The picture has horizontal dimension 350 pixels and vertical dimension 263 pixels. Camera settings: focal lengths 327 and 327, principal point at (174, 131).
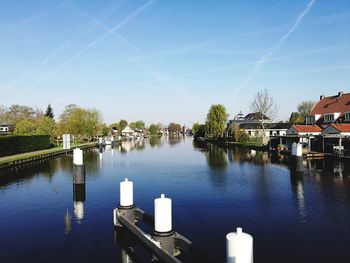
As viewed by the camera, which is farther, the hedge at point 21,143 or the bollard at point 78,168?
the hedge at point 21,143

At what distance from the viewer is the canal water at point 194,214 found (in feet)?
40.6

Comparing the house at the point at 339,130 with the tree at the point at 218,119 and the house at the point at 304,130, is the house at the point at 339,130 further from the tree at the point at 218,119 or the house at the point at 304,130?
the tree at the point at 218,119

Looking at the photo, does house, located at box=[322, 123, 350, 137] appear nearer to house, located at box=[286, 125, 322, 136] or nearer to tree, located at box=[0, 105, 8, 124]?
house, located at box=[286, 125, 322, 136]

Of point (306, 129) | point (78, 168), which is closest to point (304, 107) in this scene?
point (306, 129)

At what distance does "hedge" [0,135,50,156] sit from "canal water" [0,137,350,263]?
1928 centimetres

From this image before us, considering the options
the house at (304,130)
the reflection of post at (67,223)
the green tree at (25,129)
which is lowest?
the reflection of post at (67,223)

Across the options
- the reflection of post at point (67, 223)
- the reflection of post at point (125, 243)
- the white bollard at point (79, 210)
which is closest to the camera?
the reflection of post at point (125, 243)

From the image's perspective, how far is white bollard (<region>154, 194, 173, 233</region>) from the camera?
Answer: 10.2m

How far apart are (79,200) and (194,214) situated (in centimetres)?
816

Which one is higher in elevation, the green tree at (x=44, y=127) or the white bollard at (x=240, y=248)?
the green tree at (x=44, y=127)

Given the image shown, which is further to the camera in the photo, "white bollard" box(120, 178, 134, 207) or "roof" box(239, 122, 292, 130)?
"roof" box(239, 122, 292, 130)

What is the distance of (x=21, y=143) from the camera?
180ft

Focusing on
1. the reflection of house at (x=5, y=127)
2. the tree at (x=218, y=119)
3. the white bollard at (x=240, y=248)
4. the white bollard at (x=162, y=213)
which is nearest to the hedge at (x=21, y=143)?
the white bollard at (x=162, y=213)

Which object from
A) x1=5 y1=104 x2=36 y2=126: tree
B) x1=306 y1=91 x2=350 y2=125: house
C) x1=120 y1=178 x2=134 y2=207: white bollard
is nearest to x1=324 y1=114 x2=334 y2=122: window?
x1=306 y1=91 x2=350 y2=125: house
